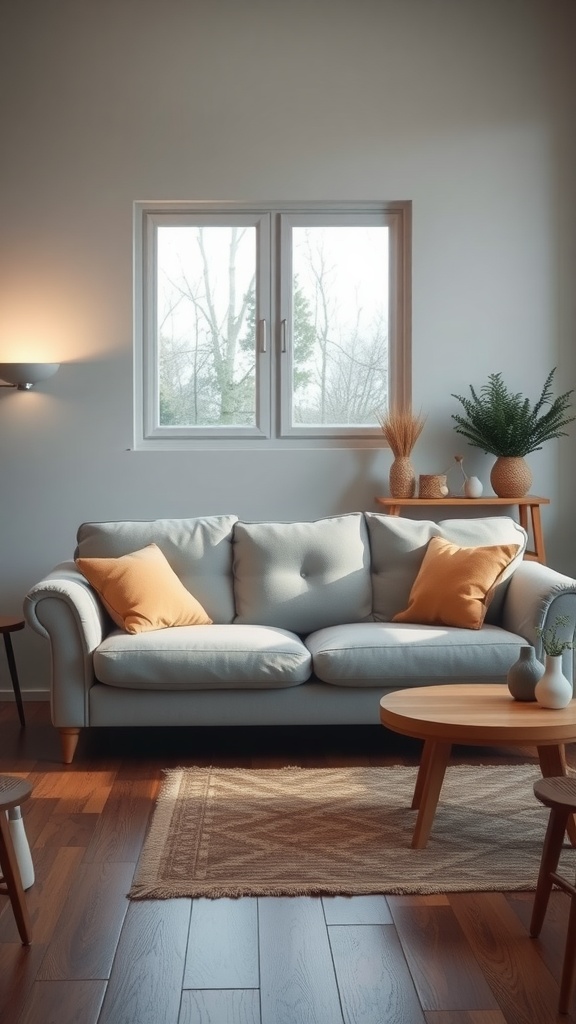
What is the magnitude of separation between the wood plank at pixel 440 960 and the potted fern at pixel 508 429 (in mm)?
2640

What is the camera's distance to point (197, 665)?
4.05 m

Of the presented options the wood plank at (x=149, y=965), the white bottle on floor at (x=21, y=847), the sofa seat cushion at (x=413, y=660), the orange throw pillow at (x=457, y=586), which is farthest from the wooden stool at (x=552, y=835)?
the orange throw pillow at (x=457, y=586)

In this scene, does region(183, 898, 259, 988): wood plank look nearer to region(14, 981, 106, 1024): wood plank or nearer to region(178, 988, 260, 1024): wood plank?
region(178, 988, 260, 1024): wood plank

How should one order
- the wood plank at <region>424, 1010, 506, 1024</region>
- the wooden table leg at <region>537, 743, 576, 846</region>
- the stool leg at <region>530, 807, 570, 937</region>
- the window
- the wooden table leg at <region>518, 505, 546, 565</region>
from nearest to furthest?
the wood plank at <region>424, 1010, 506, 1024</region>
the stool leg at <region>530, 807, 570, 937</region>
the wooden table leg at <region>537, 743, 576, 846</region>
the wooden table leg at <region>518, 505, 546, 565</region>
the window

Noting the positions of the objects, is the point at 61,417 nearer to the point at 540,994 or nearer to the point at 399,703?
the point at 399,703

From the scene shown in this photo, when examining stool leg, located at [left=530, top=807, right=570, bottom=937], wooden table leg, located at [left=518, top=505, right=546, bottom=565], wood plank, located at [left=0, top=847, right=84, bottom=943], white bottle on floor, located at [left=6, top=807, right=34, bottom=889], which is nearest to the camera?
stool leg, located at [left=530, top=807, right=570, bottom=937]

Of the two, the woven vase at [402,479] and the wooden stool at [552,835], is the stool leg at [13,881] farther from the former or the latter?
the woven vase at [402,479]

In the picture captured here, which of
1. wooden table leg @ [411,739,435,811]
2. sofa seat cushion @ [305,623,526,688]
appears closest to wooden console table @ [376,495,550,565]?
sofa seat cushion @ [305,623,526,688]

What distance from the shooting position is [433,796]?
3.21m

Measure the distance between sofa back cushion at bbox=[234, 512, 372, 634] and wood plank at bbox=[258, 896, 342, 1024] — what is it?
1.85 m

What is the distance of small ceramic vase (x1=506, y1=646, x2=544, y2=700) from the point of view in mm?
3307

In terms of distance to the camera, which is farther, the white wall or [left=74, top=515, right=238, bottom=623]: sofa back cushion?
the white wall

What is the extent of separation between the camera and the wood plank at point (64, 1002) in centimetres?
222

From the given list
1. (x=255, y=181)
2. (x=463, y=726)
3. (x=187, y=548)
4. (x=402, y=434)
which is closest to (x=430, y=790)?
(x=463, y=726)
